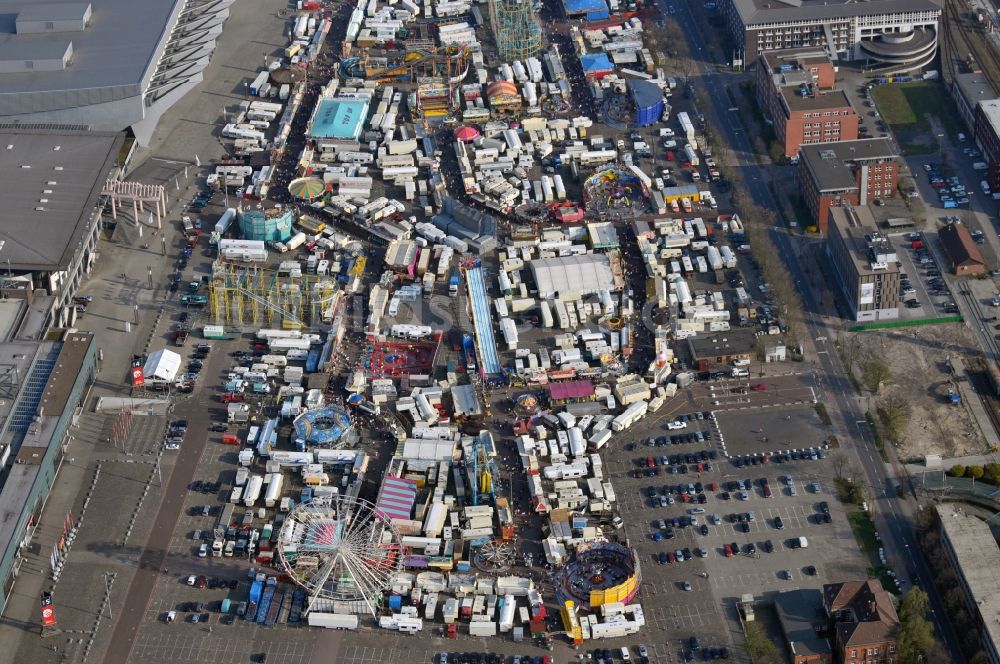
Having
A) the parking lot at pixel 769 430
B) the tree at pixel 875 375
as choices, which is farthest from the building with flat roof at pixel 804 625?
the tree at pixel 875 375

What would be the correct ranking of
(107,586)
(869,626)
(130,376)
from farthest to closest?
1. (130,376)
2. (107,586)
3. (869,626)

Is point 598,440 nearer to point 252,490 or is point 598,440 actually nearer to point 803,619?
point 803,619

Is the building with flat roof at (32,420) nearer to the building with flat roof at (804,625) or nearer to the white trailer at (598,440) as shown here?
the white trailer at (598,440)

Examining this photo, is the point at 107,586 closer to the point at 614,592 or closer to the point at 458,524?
the point at 458,524

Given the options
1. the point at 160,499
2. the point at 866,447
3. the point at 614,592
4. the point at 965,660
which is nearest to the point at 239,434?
the point at 160,499

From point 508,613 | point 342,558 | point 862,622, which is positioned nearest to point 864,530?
point 862,622

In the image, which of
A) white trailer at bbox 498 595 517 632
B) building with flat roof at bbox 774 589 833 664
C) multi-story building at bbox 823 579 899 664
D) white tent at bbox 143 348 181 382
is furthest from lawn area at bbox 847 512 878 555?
white tent at bbox 143 348 181 382
